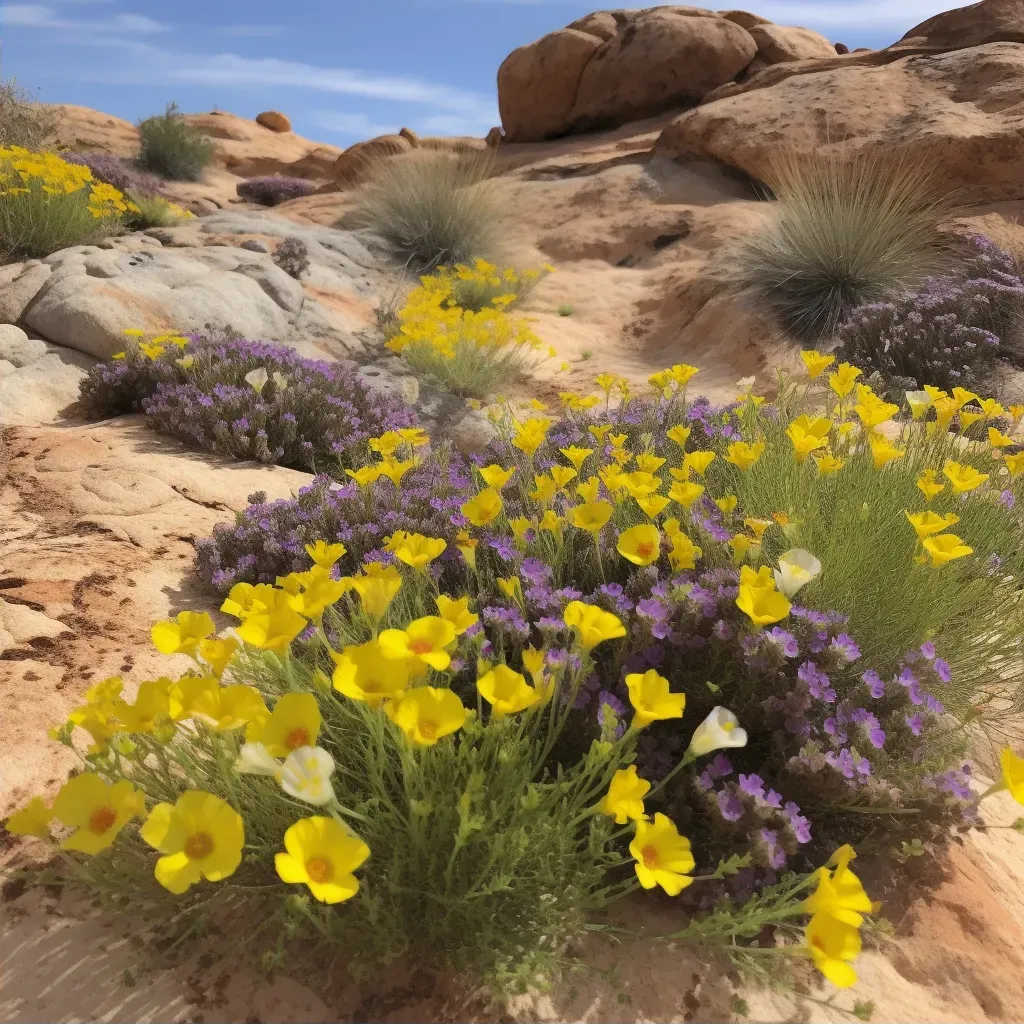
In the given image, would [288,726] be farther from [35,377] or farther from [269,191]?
[269,191]

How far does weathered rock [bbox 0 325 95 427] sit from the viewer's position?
4.75 m

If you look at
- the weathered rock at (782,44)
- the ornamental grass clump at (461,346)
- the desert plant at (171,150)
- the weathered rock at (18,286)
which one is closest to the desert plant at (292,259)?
the ornamental grass clump at (461,346)

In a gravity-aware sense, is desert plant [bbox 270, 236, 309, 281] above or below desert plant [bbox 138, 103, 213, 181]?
below

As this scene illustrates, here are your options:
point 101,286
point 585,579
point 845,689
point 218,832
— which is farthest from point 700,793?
point 101,286

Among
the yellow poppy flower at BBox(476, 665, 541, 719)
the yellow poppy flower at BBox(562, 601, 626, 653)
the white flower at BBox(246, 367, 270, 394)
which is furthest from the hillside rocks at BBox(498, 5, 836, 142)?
the yellow poppy flower at BBox(476, 665, 541, 719)

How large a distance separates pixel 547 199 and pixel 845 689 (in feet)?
38.8

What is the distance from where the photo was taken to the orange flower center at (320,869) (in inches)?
46.1

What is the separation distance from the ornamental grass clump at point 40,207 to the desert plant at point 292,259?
68.7 inches

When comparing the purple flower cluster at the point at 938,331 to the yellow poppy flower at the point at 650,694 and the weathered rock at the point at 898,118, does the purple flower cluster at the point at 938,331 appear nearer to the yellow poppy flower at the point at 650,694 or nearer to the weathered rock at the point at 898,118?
the weathered rock at the point at 898,118

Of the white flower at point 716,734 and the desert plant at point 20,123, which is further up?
the desert plant at point 20,123

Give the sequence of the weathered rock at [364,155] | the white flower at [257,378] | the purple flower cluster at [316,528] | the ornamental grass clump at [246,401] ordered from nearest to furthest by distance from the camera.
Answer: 1. the purple flower cluster at [316,528]
2. the white flower at [257,378]
3. the ornamental grass clump at [246,401]
4. the weathered rock at [364,155]

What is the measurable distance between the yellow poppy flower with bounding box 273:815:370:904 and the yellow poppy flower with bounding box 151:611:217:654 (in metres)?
0.47

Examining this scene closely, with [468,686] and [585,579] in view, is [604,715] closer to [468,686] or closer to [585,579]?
[468,686]

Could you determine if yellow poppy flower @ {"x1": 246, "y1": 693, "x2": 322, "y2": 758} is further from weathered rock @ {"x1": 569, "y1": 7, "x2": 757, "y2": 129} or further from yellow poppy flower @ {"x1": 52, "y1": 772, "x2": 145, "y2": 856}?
weathered rock @ {"x1": 569, "y1": 7, "x2": 757, "y2": 129}
